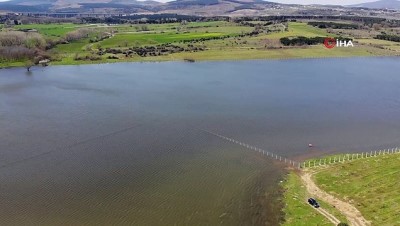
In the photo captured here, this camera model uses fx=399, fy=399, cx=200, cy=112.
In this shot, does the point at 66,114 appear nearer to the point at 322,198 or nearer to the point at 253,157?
the point at 253,157

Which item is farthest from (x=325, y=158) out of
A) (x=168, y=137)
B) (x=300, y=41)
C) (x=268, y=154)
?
(x=300, y=41)

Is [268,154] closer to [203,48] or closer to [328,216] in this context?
[328,216]

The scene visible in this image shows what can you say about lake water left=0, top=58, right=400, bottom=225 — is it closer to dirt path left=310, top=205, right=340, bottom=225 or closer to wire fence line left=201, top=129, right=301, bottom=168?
wire fence line left=201, top=129, right=301, bottom=168

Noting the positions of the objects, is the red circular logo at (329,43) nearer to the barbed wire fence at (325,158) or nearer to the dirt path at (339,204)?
the barbed wire fence at (325,158)

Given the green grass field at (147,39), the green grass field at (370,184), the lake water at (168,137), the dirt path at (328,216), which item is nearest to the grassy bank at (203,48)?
the green grass field at (147,39)

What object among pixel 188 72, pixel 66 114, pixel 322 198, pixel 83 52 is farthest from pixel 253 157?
pixel 83 52
